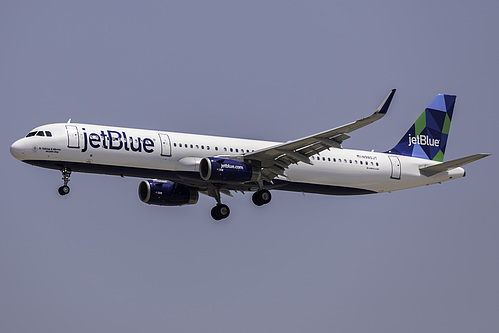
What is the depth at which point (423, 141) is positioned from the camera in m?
62.4

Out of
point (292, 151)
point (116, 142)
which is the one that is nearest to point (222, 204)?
point (292, 151)

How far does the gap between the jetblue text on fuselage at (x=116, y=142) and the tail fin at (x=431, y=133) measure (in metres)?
17.5

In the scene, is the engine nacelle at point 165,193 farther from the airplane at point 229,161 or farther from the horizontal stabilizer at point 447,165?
the horizontal stabilizer at point 447,165

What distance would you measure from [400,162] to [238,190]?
10.6 m

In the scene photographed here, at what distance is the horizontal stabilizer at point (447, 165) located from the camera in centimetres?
5364

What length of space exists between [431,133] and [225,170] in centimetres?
1749

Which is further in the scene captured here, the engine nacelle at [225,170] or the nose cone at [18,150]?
the engine nacelle at [225,170]

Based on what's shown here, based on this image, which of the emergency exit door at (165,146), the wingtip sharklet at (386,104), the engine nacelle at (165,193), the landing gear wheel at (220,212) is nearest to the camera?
the wingtip sharklet at (386,104)

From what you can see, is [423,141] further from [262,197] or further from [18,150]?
[18,150]

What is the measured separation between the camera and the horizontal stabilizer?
5364 cm

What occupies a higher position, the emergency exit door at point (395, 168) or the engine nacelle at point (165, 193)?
the emergency exit door at point (395, 168)

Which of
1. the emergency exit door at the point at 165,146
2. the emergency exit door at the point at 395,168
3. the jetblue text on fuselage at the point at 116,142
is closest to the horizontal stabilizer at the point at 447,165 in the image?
the emergency exit door at the point at 395,168

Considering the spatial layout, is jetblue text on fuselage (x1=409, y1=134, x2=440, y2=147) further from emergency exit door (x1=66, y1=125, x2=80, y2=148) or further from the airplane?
emergency exit door (x1=66, y1=125, x2=80, y2=148)

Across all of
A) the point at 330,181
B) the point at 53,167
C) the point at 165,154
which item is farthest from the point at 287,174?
the point at 53,167
